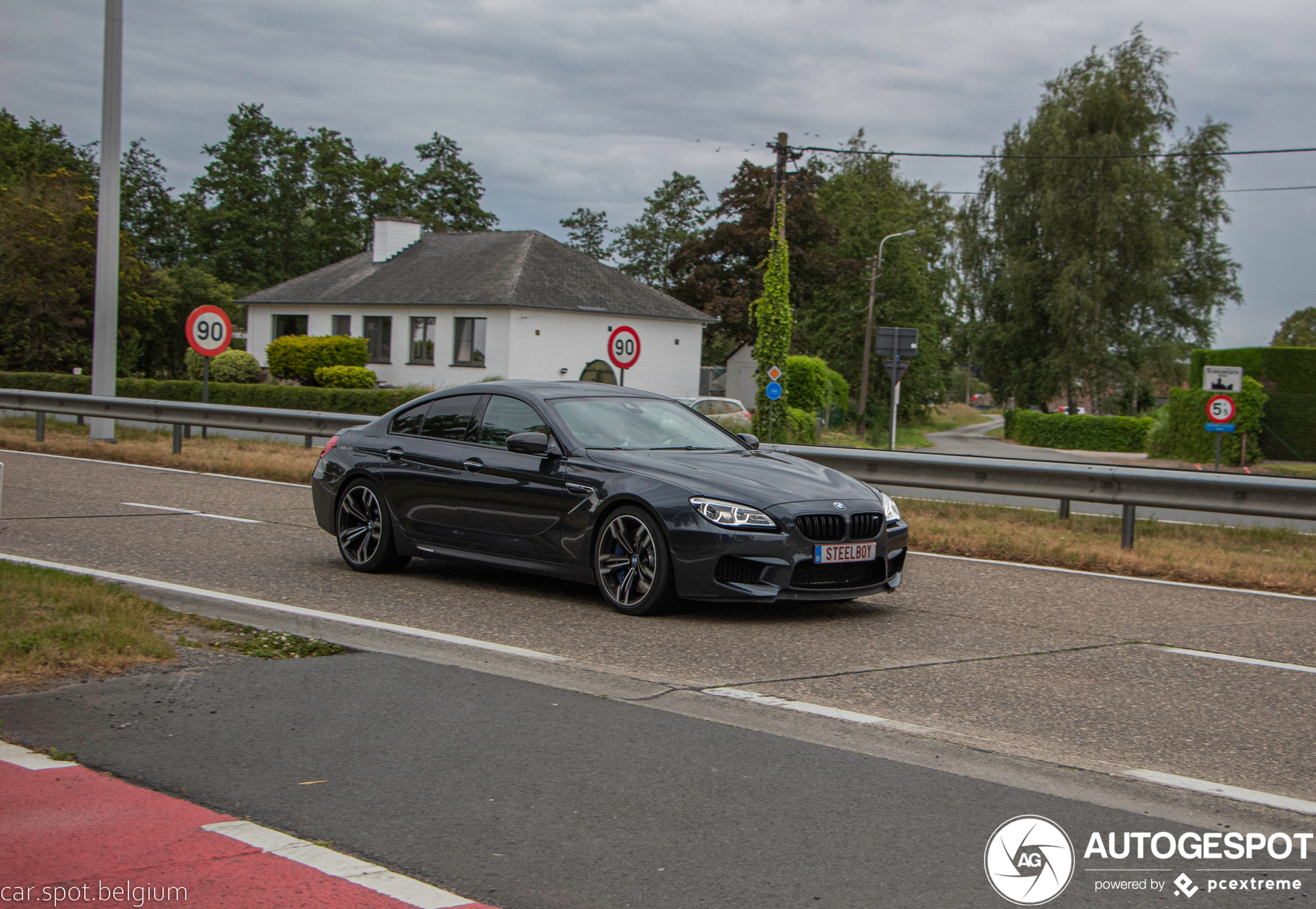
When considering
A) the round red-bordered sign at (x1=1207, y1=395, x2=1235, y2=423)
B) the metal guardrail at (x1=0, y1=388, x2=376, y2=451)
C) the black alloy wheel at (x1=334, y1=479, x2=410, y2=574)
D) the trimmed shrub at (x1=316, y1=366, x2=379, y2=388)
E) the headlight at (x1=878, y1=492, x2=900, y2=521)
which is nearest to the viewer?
the headlight at (x1=878, y1=492, x2=900, y2=521)

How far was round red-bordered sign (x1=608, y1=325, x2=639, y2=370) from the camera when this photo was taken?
714 inches

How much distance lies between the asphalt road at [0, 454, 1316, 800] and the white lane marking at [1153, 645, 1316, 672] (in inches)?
2.7

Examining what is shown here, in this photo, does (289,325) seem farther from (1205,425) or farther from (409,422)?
(409,422)

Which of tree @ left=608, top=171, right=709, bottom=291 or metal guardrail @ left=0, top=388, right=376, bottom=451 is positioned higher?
tree @ left=608, top=171, right=709, bottom=291

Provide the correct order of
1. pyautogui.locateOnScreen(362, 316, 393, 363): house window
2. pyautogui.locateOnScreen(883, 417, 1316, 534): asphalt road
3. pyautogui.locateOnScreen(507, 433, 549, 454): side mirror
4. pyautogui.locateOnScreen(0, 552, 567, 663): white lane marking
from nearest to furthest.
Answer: pyautogui.locateOnScreen(0, 552, 567, 663): white lane marking
pyautogui.locateOnScreen(507, 433, 549, 454): side mirror
pyautogui.locateOnScreen(883, 417, 1316, 534): asphalt road
pyautogui.locateOnScreen(362, 316, 393, 363): house window

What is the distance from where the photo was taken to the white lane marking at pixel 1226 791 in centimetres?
442

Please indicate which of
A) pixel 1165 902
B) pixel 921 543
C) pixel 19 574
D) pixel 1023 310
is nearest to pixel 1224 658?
pixel 1165 902

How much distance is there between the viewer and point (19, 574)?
773cm

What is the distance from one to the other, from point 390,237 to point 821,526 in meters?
46.8

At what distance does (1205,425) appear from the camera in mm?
35750

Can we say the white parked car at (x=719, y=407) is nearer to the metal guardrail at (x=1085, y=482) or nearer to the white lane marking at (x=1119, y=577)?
the metal guardrail at (x=1085, y=482)

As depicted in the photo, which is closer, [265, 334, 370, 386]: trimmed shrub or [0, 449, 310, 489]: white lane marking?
[0, 449, 310, 489]: white lane marking

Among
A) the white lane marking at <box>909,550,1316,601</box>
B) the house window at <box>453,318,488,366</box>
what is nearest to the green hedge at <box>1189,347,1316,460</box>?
the house window at <box>453,318,488,366</box>

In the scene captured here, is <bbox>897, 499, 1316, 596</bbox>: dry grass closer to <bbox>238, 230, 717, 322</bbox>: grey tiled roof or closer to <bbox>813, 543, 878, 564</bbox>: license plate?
<bbox>813, 543, 878, 564</bbox>: license plate
